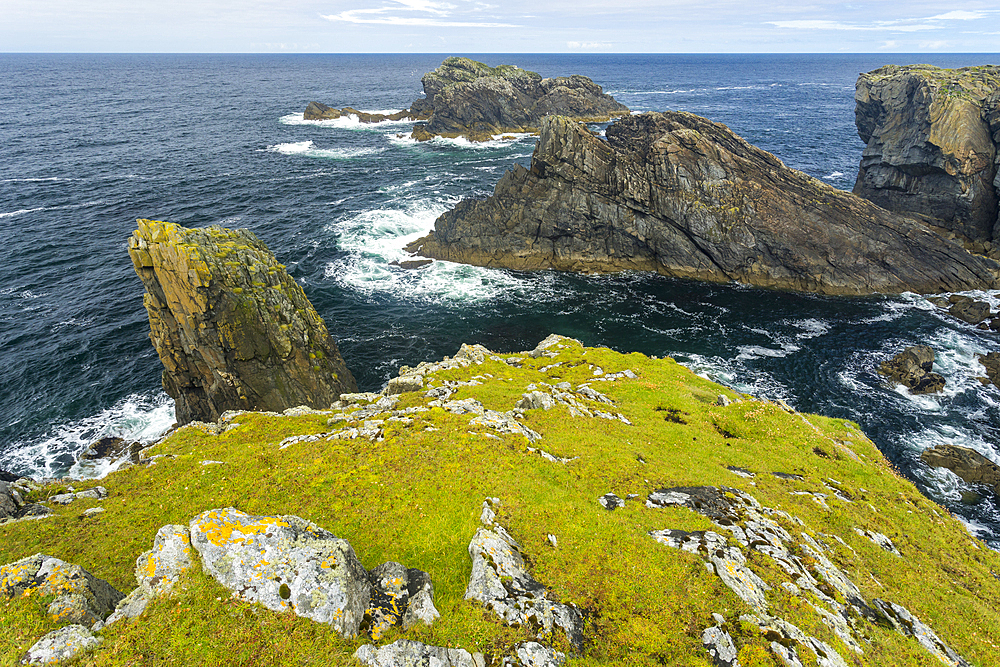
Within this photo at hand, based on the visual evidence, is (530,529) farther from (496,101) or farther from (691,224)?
(496,101)

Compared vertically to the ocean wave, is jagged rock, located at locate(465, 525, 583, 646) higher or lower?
lower

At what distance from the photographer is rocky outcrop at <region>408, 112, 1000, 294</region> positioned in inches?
2282

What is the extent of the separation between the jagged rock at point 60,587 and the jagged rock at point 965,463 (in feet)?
151

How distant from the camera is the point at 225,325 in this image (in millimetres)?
35219

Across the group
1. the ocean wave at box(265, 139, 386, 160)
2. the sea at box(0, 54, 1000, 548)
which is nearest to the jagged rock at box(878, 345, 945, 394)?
the sea at box(0, 54, 1000, 548)

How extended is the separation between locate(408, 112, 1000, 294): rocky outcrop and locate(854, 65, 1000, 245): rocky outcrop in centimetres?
977

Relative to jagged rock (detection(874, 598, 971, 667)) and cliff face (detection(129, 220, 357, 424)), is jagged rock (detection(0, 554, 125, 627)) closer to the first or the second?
jagged rock (detection(874, 598, 971, 667))

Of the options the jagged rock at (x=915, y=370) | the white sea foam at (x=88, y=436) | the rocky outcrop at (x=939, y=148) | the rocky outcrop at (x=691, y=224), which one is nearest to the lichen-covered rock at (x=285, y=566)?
the white sea foam at (x=88, y=436)

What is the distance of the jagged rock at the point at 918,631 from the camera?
13359 mm

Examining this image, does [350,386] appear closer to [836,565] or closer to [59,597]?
[59,597]

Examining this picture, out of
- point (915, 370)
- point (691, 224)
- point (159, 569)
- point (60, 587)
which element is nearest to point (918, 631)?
point (159, 569)

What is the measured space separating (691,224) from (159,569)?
6314 cm

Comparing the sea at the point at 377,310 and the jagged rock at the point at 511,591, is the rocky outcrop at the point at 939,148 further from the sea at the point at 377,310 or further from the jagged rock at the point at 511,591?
the jagged rock at the point at 511,591

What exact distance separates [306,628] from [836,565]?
1667cm
